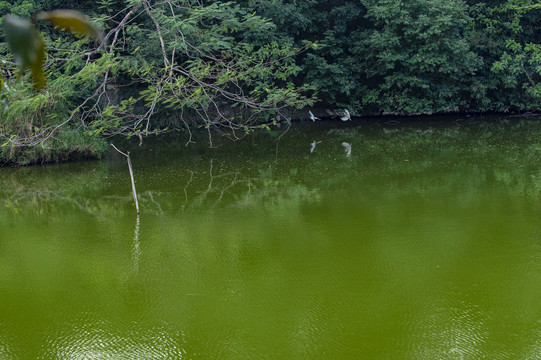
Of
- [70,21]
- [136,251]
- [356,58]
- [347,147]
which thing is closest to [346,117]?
[356,58]

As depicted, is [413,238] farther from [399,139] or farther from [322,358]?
[399,139]

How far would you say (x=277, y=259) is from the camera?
4.68 m

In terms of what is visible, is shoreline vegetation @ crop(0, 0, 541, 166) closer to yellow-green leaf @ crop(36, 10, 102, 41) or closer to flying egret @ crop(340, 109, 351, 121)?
flying egret @ crop(340, 109, 351, 121)

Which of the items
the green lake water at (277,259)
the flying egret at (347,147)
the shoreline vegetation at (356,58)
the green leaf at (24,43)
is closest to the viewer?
the green leaf at (24,43)

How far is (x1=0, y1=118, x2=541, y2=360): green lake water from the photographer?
3.44 m

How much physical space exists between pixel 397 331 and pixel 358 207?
2.65 meters

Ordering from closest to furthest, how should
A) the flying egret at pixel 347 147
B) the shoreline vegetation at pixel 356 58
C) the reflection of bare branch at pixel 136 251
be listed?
the reflection of bare branch at pixel 136 251, the flying egret at pixel 347 147, the shoreline vegetation at pixel 356 58

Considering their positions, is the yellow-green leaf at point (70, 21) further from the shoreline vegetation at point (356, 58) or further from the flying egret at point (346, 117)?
the flying egret at point (346, 117)

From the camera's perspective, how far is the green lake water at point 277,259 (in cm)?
344

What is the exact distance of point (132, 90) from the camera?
36.0 feet

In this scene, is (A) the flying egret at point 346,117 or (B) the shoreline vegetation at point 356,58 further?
(A) the flying egret at point 346,117

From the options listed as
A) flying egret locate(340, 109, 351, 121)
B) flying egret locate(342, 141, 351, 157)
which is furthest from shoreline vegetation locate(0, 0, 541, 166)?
flying egret locate(342, 141, 351, 157)

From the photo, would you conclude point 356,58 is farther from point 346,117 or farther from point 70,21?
point 70,21

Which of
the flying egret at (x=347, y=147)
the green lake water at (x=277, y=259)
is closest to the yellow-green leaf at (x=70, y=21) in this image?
the green lake water at (x=277, y=259)
